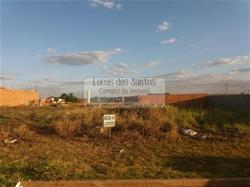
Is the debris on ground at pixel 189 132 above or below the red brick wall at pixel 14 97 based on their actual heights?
below

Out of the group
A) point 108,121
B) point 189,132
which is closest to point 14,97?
point 108,121

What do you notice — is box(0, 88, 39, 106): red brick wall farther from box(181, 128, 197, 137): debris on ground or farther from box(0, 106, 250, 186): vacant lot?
box(181, 128, 197, 137): debris on ground

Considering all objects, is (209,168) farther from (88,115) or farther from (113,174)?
(88,115)

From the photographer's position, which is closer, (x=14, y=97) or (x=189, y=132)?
(x=189, y=132)

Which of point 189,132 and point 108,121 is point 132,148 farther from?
point 189,132

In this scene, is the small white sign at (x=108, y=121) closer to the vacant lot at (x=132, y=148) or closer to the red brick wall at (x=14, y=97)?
the vacant lot at (x=132, y=148)

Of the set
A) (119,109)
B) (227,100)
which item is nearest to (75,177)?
(119,109)

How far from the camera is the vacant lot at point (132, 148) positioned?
641 cm

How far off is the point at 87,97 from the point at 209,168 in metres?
12.9

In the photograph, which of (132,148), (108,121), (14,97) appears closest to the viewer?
(132,148)

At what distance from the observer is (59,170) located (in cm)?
622

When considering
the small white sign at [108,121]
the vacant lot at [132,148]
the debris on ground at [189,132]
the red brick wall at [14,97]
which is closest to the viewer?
the vacant lot at [132,148]

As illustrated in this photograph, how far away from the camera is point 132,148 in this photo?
8711mm

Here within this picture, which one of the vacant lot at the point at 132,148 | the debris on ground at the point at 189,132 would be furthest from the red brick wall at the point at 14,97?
the debris on ground at the point at 189,132
